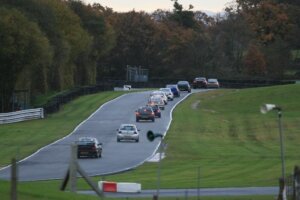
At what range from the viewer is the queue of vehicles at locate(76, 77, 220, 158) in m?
53.1

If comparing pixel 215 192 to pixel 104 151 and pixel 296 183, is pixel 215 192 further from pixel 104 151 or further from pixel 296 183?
pixel 104 151

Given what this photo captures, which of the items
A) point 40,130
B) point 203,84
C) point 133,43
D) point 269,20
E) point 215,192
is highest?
point 269,20

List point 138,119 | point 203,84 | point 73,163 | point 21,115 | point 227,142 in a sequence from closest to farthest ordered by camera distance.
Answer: point 73,163 → point 227,142 → point 138,119 → point 21,115 → point 203,84

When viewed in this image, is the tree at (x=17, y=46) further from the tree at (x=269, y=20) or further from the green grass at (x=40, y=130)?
the tree at (x=269, y=20)

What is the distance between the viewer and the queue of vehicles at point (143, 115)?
53125 mm

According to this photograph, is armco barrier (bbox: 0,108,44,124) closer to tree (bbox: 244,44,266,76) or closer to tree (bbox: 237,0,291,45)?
tree (bbox: 237,0,291,45)

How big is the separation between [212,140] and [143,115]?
15472mm

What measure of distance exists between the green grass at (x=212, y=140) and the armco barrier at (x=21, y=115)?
A: 1.47 m

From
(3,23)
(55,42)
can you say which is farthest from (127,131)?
(55,42)

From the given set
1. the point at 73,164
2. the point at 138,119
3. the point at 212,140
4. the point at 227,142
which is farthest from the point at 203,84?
the point at 73,164

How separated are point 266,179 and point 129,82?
94.8 metres

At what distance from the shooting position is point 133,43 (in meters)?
156

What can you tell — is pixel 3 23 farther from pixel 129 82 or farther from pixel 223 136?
pixel 129 82

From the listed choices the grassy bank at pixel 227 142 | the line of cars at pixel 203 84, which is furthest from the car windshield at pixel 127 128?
the line of cars at pixel 203 84
